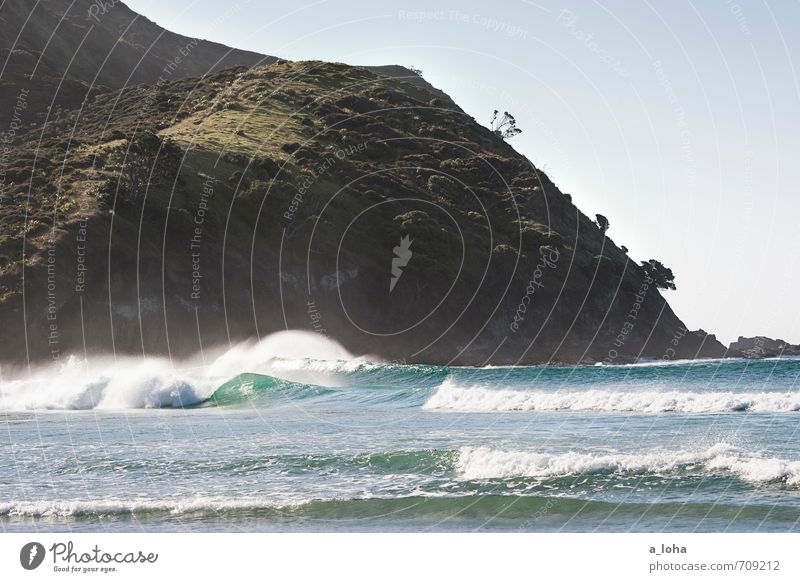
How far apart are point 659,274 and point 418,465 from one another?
4715 inches

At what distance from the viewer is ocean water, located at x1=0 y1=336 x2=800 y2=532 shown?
18.8 m

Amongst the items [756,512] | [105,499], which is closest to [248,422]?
[105,499]

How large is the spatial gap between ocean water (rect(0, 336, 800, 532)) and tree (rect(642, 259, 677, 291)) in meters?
91.6

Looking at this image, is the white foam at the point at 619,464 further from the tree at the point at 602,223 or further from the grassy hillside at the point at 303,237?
the tree at the point at 602,223

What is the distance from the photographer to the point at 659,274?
137m

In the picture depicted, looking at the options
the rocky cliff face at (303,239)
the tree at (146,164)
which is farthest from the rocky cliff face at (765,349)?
the tree at (146,164)

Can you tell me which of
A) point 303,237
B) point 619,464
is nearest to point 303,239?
point 303,237

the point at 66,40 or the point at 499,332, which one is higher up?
the point at 66,40

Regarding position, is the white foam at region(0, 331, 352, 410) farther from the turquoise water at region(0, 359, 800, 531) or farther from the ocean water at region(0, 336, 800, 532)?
the turquoise water at region(0, 359, 800, 531)

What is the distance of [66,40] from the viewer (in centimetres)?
19888

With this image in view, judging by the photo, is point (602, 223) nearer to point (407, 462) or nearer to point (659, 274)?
point (659, 274)

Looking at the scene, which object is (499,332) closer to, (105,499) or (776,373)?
(776,373)

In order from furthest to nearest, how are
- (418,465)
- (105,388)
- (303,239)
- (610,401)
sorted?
1. (303,239)
2. (105,388)
3. (610,401)
4. (418,465)

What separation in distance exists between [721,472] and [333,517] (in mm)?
9904
